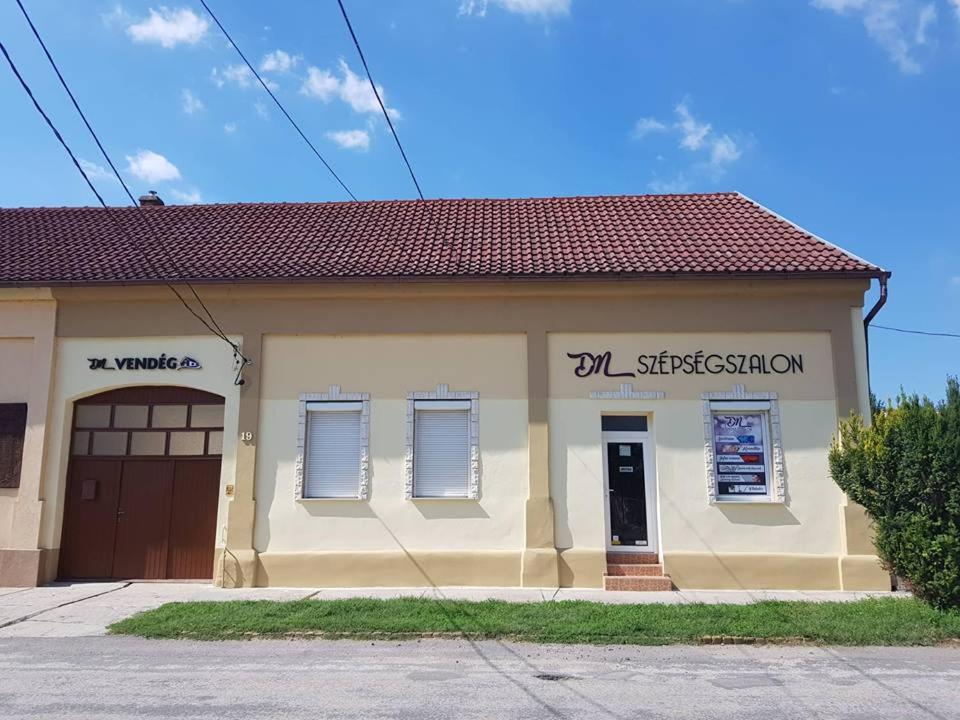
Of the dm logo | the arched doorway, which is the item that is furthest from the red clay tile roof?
the arched doorway

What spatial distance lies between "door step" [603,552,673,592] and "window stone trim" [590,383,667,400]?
2.47 m

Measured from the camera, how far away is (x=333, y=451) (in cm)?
1173

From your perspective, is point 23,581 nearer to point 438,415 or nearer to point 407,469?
point 407,469

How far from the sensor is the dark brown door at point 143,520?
11883 millimetres

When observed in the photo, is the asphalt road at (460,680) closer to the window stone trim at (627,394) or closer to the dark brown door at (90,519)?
the dark brown door at (90,519)

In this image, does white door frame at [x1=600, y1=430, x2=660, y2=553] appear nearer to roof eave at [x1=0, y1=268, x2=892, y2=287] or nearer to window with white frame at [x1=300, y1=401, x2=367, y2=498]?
roof eave at [x1=0, y1=268, x2=892, y2=287]

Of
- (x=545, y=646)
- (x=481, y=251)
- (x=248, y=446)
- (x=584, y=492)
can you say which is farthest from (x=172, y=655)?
(x=481, y=251)

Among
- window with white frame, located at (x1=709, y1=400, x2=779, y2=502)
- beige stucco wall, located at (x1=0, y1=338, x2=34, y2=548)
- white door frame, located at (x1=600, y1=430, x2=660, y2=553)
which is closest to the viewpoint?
window with white frame, located at (x1=709, y1=400, x2=779, y2=502)

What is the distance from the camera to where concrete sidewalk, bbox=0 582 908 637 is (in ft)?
30.6

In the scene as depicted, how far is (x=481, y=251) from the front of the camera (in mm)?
12594

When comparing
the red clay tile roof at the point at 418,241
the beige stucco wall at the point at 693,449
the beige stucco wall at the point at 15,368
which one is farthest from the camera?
the beige stucco wall at the point at 15,368

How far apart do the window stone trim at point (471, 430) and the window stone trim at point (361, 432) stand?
65 cm

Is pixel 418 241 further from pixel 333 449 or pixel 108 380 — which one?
pixel 108 380

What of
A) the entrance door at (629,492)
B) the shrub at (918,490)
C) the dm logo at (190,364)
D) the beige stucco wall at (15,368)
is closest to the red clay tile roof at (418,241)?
the beige stucco wall at (15,368)
